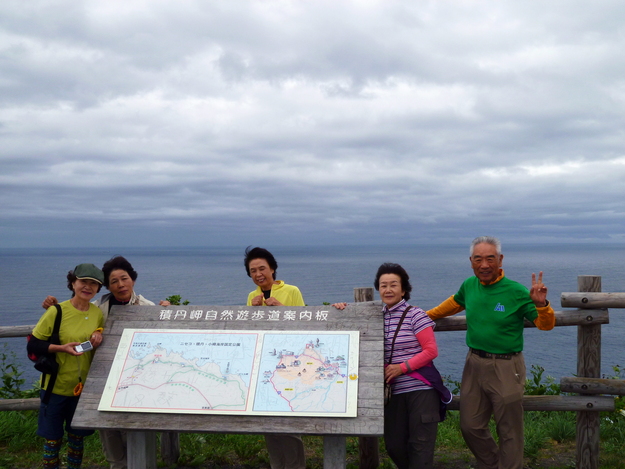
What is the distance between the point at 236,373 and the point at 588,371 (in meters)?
3.78

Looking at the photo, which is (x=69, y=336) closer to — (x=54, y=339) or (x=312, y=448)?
(x=54, y=339)

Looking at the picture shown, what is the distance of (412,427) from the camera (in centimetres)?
455

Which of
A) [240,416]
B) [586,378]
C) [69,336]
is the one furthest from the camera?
[586,378]

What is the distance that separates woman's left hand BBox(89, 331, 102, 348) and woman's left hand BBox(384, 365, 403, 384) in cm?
273

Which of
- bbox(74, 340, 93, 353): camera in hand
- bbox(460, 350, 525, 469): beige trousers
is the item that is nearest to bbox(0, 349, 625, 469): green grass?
bbox(460, 350, 525, 469): beige trousers

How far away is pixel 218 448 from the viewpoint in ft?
20.3

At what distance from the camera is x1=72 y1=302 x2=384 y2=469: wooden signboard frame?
4.16m

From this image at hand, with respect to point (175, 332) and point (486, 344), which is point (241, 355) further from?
point (486, 344)

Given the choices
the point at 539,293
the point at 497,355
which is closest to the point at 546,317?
the point at 539,293

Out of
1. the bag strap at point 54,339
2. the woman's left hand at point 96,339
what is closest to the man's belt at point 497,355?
the woman's left hand at point 96,339

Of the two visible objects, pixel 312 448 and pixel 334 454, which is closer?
pixel 334 454

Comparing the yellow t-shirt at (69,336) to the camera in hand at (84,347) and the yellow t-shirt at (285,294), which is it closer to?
the camera in hand at (84,347)

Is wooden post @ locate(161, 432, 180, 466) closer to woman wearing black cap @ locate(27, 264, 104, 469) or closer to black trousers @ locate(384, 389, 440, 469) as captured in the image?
woman wearing black cap @ locate(27, 264, 104, 469)

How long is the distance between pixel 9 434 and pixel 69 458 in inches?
84.4
